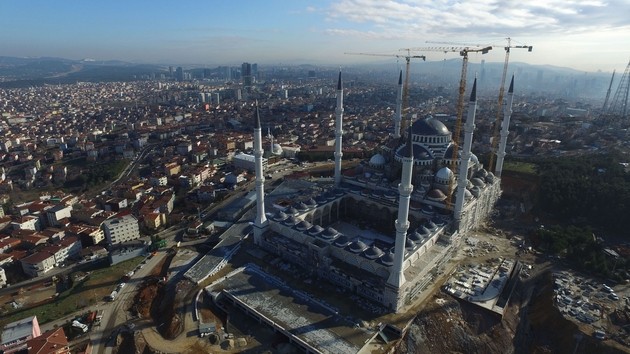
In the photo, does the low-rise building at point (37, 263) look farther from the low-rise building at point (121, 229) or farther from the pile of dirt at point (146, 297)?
the pile of dirt at point (146, 297)

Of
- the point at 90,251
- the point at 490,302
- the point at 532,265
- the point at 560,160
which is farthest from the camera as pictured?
the point at 560,160

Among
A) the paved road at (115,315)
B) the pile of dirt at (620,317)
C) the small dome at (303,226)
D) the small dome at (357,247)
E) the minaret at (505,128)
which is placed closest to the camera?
the paved road at (115,315)

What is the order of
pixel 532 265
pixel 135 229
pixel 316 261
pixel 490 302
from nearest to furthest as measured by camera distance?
pixel 490 302, pixel 316 261, pixel 532 265, pixel 135 229

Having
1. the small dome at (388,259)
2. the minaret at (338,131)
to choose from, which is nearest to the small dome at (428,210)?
the small dome at (388,259)

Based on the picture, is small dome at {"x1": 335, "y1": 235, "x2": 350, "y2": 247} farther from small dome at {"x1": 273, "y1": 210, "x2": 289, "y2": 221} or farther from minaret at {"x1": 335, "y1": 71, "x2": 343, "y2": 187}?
minaret at {"x1": 335, "y1": 71, "x2": 343, "y2": 187}

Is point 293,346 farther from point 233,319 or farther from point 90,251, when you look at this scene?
point 90,251


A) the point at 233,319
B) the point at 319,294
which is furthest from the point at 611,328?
the point at 233,319

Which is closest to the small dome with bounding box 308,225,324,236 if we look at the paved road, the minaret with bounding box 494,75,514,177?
the paved road
